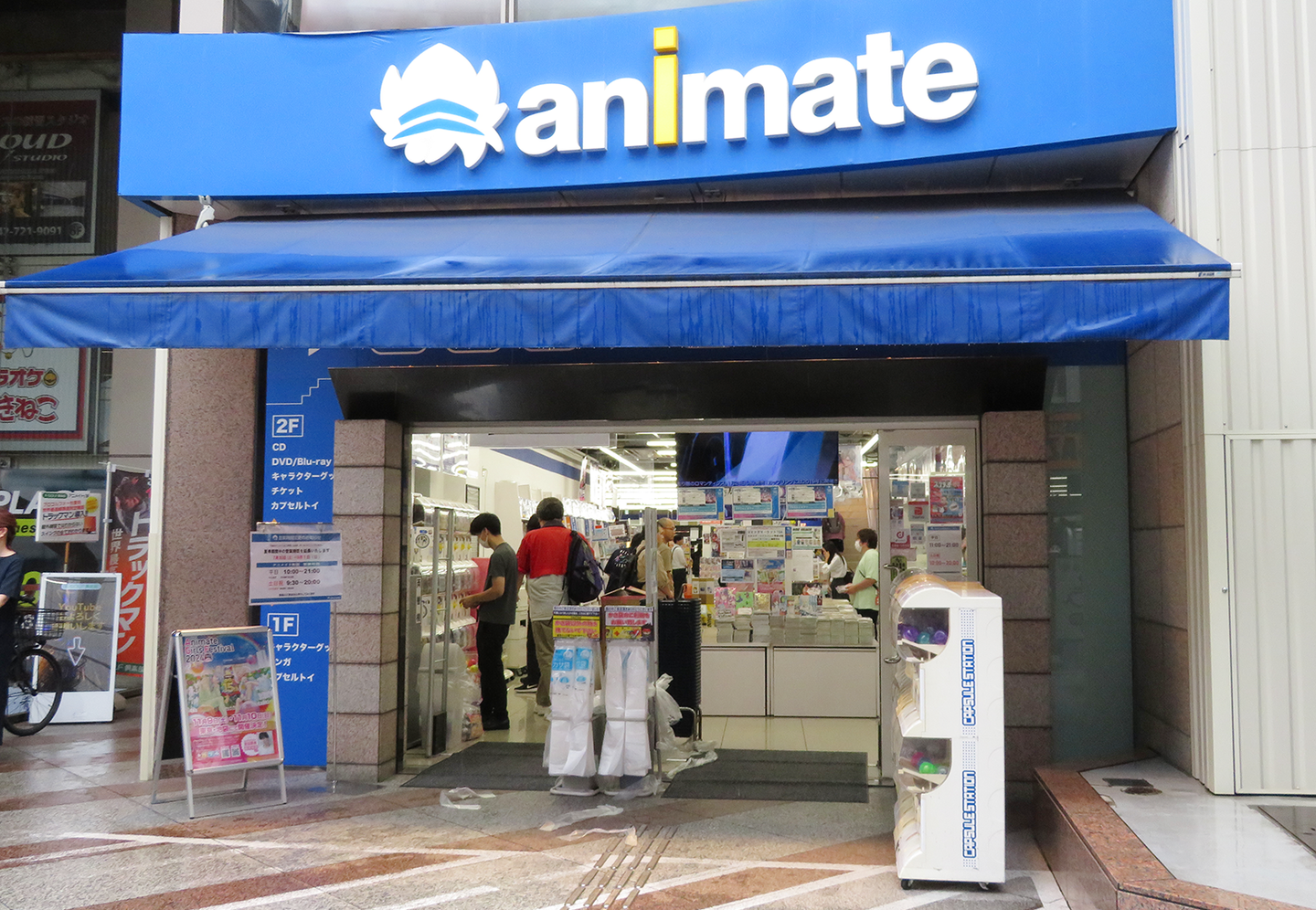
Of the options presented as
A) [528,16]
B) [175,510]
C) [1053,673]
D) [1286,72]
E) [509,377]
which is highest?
[528,16]

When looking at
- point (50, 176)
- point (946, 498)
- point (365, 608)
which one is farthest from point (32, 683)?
point (946, 498)

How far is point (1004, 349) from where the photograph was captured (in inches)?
247

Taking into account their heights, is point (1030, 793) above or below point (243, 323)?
below

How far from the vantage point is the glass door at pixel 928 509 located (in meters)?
6.49

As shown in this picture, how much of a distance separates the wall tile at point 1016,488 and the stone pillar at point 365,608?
3746mm

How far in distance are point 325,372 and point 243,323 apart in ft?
6.59

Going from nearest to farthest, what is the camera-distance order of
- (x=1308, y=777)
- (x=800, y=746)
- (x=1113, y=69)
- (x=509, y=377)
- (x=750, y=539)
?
(x=1308, y=777) → (x=1113, y=69) → (x=509, y=377) → (x=800, y=746) → (x=750, y=539)

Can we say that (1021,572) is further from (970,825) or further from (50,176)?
(50,176)

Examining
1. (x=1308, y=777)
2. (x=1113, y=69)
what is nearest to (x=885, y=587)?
(x=1308, y=777)

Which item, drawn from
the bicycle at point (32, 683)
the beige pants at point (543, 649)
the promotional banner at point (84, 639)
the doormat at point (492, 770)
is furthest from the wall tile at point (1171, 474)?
the bicycle at point (32, 683)

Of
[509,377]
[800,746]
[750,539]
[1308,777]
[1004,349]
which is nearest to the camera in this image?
[1308,777]

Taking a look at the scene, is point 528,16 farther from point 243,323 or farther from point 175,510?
point 175,510

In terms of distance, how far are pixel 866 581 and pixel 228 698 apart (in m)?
5.17

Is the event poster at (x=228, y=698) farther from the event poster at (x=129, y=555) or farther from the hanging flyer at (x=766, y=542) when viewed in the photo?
the event poster at (x=129, y=555)
